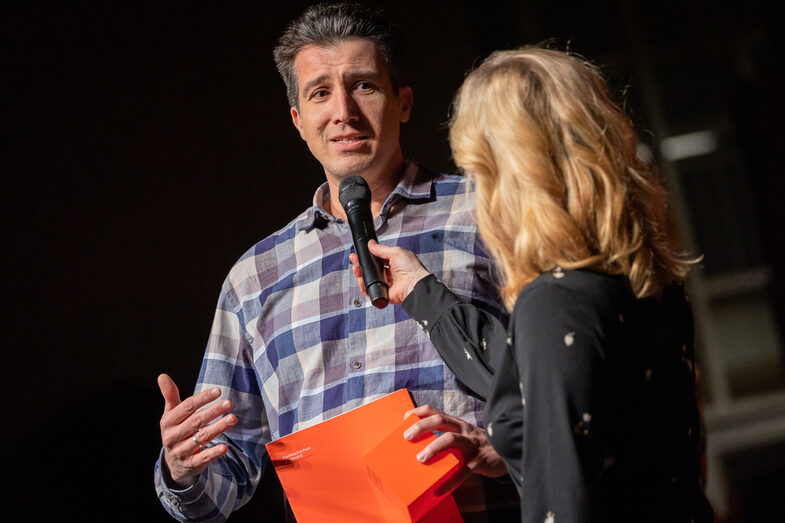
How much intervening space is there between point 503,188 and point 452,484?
0.62 m

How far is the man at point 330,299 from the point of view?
1.63 m

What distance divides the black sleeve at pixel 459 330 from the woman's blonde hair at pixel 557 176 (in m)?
0.23

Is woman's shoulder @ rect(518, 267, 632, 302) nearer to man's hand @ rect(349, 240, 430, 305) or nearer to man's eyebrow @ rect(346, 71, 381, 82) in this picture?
man's hand @ rect(349, 240, 430, 305)

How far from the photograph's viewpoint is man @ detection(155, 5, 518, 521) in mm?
1635

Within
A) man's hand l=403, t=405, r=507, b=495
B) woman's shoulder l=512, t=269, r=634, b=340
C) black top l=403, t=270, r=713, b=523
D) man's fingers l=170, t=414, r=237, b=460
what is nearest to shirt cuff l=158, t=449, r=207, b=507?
man's fingers l=170, t=414, r=237, b=460

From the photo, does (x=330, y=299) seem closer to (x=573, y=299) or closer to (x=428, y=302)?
(x=428, y=302)

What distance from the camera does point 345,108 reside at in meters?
1.77

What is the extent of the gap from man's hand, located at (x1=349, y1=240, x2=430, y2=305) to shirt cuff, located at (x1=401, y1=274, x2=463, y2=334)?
2 cm

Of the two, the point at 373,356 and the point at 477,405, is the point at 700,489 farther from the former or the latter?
the point at 373,356

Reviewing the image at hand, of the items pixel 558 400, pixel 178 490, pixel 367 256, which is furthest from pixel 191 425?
pixel 558 400

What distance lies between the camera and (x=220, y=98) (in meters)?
2.05

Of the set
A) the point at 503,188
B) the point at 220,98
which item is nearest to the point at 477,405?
the point at 503,188

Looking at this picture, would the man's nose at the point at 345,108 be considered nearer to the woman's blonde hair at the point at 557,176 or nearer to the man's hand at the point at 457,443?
the woman's blonde hair at the point at 557,176

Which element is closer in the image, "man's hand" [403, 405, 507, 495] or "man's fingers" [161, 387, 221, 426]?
"man's hand" [403, 405, 507, 495]
